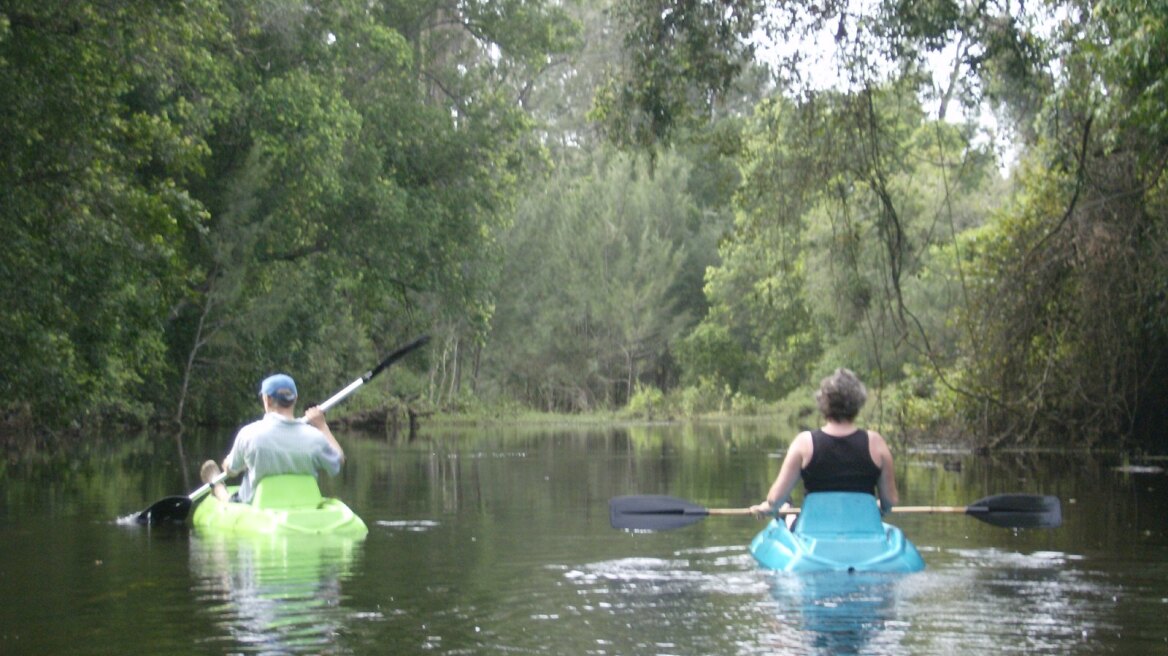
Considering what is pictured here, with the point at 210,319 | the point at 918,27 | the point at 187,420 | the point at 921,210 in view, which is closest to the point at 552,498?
the point at 918,27

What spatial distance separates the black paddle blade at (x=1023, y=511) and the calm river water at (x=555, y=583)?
0.24 m

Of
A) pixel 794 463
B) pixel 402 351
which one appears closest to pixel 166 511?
pixel 402 351

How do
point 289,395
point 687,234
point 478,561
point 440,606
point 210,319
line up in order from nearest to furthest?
point 440,606
point 478,561
point 289,395
point 210,319
point 687,234

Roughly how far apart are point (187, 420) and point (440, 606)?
31055 millimetres

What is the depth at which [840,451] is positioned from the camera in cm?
957

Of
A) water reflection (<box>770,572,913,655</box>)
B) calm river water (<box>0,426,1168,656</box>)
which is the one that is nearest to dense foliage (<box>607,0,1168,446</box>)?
calm river water (<box>0,426,1168,656</box>)

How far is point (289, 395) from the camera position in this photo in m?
12.7

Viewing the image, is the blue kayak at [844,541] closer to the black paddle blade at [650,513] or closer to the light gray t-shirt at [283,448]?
the black paddle blade at [650,513]

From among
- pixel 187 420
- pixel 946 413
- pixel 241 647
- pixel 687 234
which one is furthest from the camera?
pixel 687 234

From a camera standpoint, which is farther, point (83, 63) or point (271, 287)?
point (271, 287)

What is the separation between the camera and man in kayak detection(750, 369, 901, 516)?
9.51 metres

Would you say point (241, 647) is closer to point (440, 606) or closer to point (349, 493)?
point (440, 606)

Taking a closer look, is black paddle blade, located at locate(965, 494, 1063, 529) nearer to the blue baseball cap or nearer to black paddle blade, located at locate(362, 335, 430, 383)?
the blue baseball cap

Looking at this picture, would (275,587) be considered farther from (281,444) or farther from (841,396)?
(841,396)
